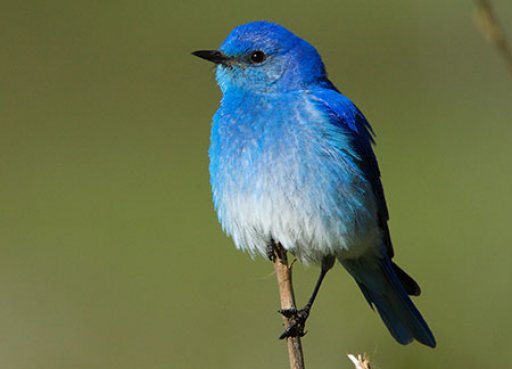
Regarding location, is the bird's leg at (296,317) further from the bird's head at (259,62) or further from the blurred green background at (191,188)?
the bird's head at (259,62)

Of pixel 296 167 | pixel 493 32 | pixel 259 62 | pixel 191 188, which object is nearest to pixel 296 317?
pixel 296 167

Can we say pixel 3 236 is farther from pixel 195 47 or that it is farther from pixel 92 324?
pixel 195 47

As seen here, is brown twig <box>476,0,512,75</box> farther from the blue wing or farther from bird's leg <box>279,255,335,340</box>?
the blue wing

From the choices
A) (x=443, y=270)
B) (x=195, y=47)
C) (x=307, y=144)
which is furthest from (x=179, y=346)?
(x=195, y=47)

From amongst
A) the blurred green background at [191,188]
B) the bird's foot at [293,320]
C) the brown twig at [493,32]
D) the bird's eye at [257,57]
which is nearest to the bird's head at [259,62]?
the bird's eye at [257,57]

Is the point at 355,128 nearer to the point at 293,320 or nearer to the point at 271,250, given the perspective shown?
the point at 271,250
